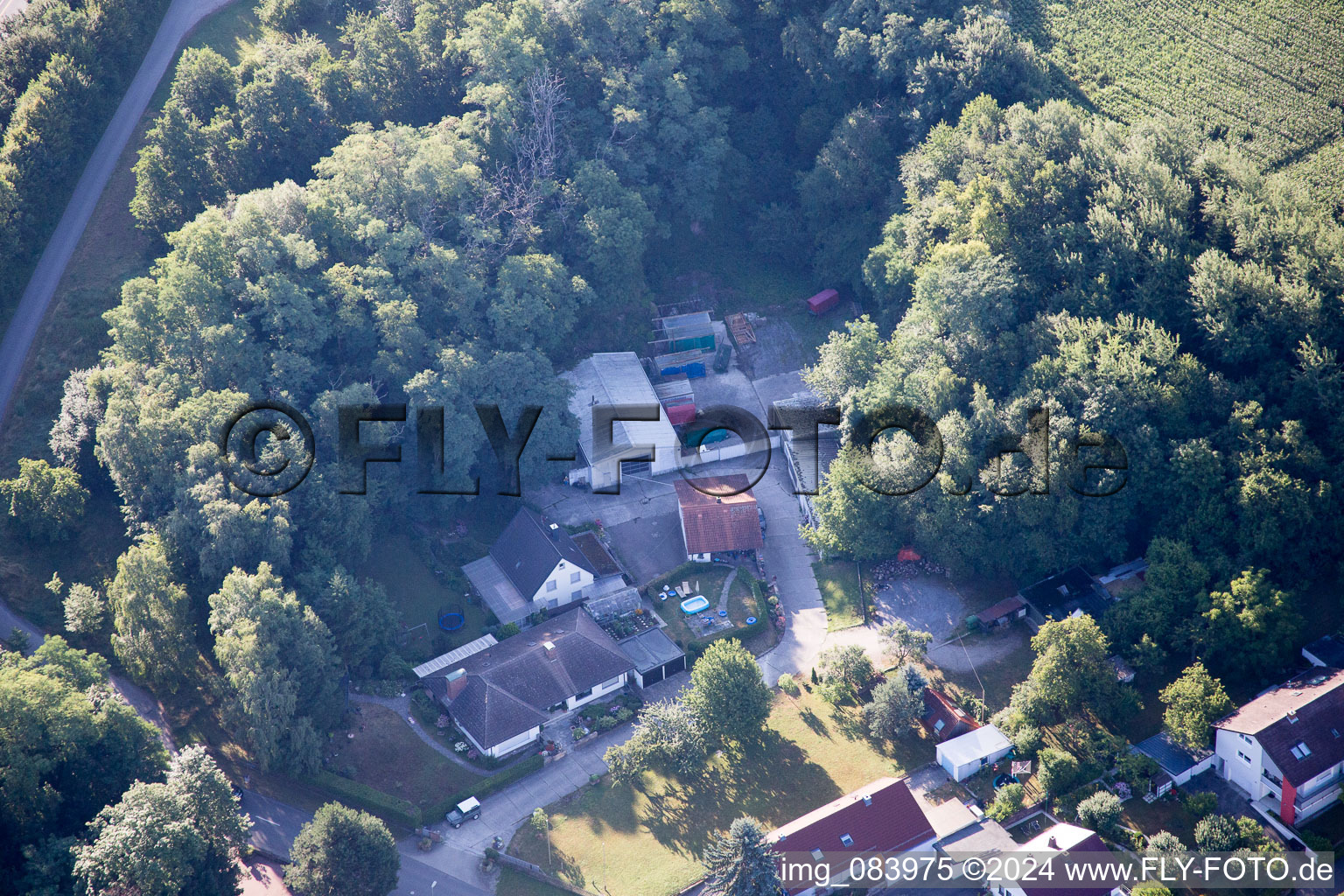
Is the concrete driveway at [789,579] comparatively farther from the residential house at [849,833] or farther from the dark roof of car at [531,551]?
the dark roof of car at [531,551]

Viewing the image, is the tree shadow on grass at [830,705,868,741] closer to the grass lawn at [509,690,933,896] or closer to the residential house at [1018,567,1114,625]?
the grass lawn at [509,690,933,896]

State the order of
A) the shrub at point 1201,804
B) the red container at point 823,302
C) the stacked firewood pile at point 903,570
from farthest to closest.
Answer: the red container at point 823,302 < the stacked firewood pile at point 903,570 < the shrub at point 1201,804

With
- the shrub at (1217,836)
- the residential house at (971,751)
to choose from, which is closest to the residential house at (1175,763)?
the shrub at (1217,836)

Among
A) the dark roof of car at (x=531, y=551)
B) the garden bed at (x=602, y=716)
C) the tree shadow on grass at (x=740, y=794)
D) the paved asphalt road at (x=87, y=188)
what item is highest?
the paved asphalt road at (x=87, y=188)

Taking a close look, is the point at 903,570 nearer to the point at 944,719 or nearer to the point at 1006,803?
the point at 944,719

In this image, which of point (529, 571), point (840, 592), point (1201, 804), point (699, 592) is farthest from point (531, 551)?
point (1201, 804)

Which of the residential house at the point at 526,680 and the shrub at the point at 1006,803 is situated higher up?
Result: the residential house at the point at 526,680

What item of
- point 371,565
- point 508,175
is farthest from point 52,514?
point 508,175

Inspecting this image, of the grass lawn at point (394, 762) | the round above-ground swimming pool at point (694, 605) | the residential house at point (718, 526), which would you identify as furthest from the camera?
the residential house at point (718, 526)
